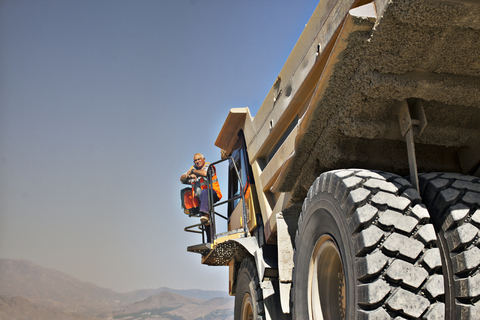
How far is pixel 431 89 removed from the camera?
2.23 m

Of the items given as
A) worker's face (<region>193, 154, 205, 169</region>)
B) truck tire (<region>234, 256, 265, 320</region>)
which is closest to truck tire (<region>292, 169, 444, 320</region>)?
truck tire (<region>234, 256, 265, 320</region>)

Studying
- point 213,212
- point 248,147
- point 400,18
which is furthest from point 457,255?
point 213,212

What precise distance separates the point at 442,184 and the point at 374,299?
760mm

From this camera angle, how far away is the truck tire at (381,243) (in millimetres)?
1921

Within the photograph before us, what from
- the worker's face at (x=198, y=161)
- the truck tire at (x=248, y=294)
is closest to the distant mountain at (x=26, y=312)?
the worker's face at (x=198, y=161)

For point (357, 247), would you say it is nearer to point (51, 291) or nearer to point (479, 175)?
point (479, 175)

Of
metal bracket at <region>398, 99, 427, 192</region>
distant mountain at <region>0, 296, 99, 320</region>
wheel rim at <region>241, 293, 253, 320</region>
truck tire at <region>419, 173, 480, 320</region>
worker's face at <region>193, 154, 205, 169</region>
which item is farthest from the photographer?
distant mountain at <region>0, 296, 99, 320</region>

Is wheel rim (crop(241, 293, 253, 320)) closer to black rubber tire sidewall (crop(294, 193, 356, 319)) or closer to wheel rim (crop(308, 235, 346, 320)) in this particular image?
black rubber tire sidewall (crop(294, 193, 356, 319))

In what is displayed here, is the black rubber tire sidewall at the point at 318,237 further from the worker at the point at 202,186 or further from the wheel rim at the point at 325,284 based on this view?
the worker at the point at 202,186

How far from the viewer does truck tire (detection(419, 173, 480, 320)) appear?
191cm

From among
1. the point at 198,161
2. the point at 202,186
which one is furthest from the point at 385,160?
the point at 198,161

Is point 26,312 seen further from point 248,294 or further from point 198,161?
point 248,294

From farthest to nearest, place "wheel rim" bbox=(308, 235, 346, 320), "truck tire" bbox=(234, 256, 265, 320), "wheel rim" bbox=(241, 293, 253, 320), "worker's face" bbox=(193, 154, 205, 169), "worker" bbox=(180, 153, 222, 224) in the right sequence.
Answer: "worker's face" bbox=(193, 154, 205, 169) < "worker" bbox=(180, 153, 222, 224) < "wheel rim" bbox=(241, 293, 253, 320) < "truck tire" bbox=(234, 256, 265, 320) < "wheel rim" bbox=(308, 235, 346, 320)

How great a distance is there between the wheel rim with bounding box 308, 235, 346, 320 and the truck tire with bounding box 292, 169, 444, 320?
0.38ft
